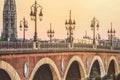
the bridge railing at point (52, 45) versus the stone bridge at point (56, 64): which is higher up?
the bridge railing at point (52, 45)

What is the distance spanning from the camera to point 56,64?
44750mm

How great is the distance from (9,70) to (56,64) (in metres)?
11.5

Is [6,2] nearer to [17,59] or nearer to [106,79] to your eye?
[106,79]

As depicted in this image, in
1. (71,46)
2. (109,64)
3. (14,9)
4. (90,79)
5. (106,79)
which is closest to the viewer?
(71,46)

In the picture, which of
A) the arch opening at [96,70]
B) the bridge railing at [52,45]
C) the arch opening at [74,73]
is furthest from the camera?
the arch opening at [96,70]

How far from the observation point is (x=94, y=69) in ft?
215

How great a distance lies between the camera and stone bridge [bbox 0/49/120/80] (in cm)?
3453

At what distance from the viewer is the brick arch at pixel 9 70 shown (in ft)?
107

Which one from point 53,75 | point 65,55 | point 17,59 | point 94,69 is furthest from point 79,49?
point 17,59

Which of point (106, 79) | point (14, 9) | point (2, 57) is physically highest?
point (14, 9)

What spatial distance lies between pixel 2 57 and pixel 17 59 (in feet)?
9.04

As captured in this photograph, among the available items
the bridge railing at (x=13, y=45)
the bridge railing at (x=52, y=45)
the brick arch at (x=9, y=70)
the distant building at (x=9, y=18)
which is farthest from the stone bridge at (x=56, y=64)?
the distant building at (x=9, y=18)

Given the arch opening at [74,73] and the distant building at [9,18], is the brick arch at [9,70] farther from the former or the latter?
the distant building at [9,18]

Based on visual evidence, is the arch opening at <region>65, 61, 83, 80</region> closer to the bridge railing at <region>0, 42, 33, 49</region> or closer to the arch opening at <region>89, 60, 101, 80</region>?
the arch opening at <region>89, 60, 101, 80</region>
